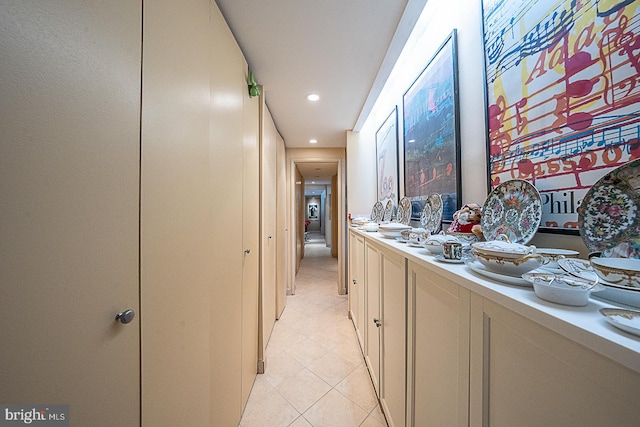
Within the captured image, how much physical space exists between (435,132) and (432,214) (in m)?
0.52

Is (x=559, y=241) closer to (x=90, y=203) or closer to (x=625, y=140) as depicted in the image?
(x=625, y=140)

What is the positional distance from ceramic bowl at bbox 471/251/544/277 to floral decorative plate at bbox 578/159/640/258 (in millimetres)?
146

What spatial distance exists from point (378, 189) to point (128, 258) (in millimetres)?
2438

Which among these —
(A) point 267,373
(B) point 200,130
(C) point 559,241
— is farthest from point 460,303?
(A) point 267,373

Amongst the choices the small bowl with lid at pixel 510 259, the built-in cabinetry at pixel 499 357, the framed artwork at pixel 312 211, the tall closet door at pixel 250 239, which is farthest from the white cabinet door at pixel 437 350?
the framed artwork at pixel 312 211

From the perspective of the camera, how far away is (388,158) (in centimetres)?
221

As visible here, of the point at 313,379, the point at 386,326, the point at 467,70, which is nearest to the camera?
the point at 467,70

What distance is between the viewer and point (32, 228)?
37 cm

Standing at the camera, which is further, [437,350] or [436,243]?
[436,243]

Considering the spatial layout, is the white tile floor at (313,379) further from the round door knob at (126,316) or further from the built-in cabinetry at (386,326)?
the round door knob at (126,316)

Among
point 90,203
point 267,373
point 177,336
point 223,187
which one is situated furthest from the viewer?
point 267,373

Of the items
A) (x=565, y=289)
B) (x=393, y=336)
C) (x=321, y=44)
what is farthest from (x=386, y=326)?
(x=321, y=44)

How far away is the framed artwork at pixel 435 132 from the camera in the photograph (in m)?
1.17

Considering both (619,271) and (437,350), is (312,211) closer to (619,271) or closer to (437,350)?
(437,350)
